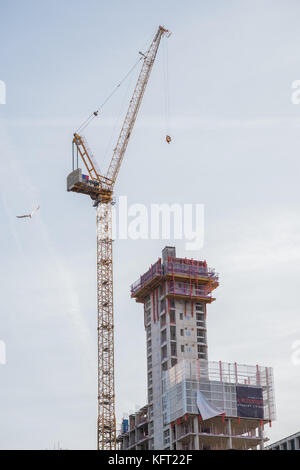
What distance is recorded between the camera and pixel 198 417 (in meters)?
193

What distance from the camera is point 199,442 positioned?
193 m
